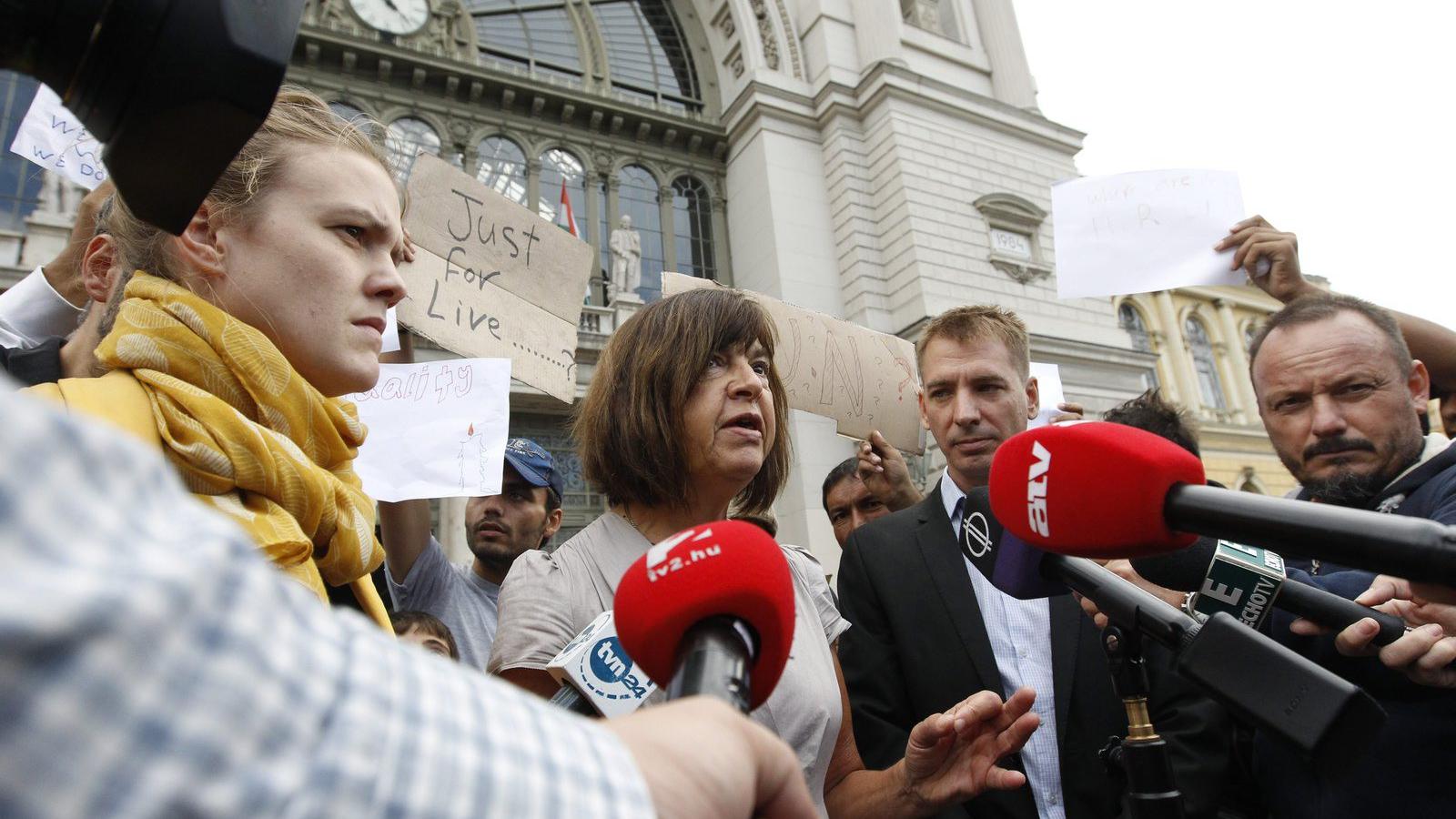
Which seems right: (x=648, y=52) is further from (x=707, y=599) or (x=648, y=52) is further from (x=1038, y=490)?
(x=707, y=599)

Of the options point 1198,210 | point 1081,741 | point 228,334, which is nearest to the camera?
point 228,334

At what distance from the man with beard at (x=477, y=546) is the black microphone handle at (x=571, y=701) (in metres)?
1.46

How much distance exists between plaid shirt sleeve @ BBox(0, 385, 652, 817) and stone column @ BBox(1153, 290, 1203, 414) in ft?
93.6

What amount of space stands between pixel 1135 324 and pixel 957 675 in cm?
2683

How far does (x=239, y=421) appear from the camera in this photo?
108 cm

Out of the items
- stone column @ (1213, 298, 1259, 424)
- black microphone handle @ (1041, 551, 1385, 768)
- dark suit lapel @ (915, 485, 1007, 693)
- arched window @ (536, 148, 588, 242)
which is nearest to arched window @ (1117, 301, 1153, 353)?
stone column @ (1213, 298, 1259, 424)

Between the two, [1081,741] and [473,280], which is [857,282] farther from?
[1081,741]

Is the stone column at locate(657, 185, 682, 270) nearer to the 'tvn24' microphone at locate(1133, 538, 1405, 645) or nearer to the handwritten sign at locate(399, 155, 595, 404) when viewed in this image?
the handwritten sign at locate(399, 155, 595, 404)

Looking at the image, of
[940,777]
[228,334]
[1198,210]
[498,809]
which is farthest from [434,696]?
[1198,210]

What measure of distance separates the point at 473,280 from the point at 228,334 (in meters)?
1.98

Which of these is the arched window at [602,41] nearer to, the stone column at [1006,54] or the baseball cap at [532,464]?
the stone column at [1006,54]

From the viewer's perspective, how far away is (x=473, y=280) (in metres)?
3.07

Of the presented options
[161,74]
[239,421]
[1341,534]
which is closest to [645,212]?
[239,421]

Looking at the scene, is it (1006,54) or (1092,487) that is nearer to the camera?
(1092,487)
